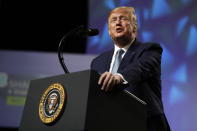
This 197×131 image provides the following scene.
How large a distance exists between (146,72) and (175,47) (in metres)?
1.66

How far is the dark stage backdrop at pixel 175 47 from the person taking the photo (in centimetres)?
290

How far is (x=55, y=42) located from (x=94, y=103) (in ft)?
11.2

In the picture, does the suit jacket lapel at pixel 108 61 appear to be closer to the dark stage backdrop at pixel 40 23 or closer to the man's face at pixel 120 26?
the man's face at pixel 120 26

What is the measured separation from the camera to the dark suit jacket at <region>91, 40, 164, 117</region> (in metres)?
1.47

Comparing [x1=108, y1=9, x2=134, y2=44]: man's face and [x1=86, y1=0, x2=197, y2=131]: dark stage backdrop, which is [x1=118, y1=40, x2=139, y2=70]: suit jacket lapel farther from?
[x1=86, y1=0, x2=197, y2=131]: dark stage backdrop

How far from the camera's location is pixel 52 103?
4.00 feet

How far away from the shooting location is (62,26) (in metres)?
4.42

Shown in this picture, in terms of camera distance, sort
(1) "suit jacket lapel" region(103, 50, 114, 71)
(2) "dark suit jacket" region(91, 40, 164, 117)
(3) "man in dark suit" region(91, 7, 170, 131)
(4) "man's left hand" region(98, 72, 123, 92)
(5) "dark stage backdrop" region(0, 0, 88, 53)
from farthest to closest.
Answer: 1. (5) "dark stage backdrop" region(0, 0, 88, 53)
2. (1) "suit jacket lapel" region(103, 50, 114, 71)
3. (2) "dark suit jacket" region(91, 40, 164, 117)
4. (3) "man in dark suit" region(91, 7, 170, 131)
5. (4) "man's left hand" region(98, 72, 123, 92)

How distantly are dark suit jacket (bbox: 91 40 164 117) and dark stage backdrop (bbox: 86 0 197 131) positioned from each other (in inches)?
51.3

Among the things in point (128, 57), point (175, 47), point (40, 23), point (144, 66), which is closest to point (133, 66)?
point (144, 66)

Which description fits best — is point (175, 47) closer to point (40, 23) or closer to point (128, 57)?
point (128, 57)

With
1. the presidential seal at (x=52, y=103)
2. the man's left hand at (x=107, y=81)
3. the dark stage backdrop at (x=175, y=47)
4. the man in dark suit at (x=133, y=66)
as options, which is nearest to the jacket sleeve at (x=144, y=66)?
the man in dark suit at (x=133, y=66)

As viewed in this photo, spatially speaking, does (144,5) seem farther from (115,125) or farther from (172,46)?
(115,125)

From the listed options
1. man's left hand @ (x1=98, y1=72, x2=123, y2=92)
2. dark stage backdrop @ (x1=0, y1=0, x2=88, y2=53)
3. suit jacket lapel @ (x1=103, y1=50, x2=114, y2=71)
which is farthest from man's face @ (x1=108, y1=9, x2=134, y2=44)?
dark stage backdrop @ (x1=0, y1=0, x2=88, y2=53)
